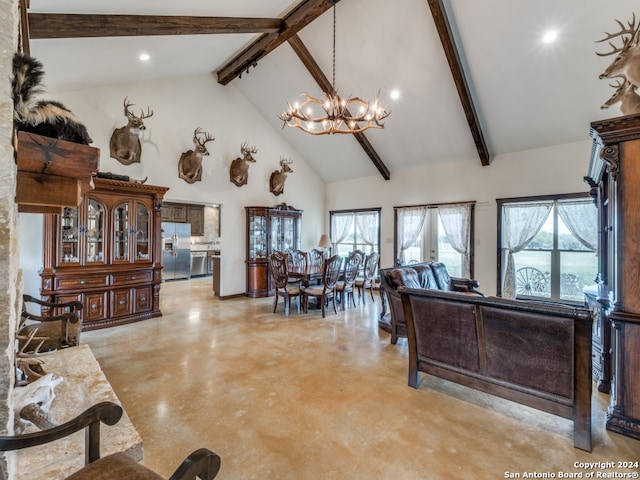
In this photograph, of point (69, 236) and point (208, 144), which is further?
point (208, 144)

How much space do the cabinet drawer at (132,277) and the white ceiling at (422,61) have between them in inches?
112

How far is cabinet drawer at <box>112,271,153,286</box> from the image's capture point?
4.68 metres

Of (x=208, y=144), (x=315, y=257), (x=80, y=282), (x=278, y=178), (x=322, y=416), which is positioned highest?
(x=208, y=144)

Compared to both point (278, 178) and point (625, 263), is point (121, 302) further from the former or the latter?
point (625, 263)

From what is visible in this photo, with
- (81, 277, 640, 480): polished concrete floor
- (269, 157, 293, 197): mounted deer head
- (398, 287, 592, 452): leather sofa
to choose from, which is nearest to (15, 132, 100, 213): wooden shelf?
(81, 277, 640, 480): polished concrete floor

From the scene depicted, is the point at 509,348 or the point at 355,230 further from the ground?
the point at 355,230

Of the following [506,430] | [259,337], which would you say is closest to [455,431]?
[506,430]

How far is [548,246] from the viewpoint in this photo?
5418 millimetres

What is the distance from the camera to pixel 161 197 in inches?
203

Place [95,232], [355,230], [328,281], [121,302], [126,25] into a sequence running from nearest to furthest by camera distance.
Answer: [126,25]
[95,232]
[121,302]
[328,281]
[355,230]

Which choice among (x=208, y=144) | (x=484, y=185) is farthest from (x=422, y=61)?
(x=208, y=144)

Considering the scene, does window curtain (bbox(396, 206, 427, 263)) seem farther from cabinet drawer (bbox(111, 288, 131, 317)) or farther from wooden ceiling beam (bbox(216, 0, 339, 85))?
cabinet drawer (bbox(111, 288, 131, 317))

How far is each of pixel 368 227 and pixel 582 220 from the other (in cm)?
434

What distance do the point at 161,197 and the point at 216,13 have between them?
288cm
